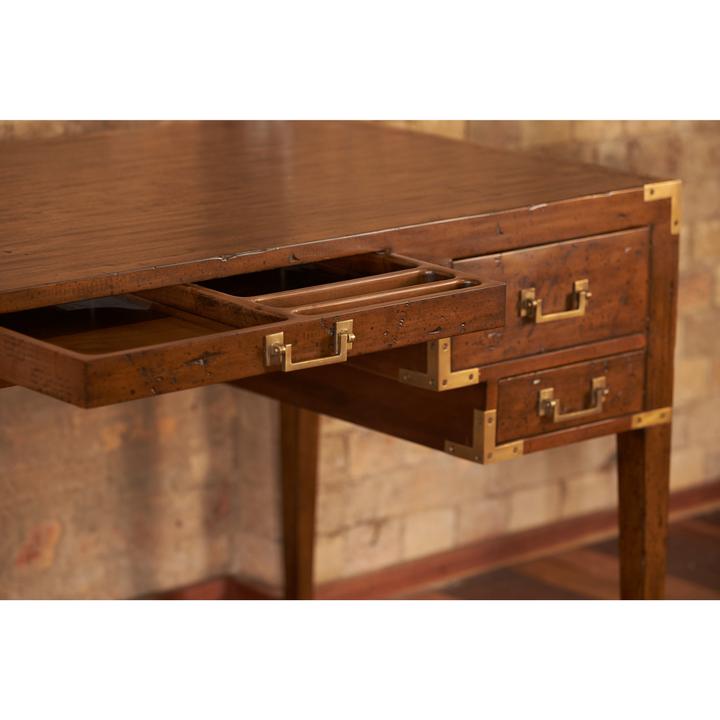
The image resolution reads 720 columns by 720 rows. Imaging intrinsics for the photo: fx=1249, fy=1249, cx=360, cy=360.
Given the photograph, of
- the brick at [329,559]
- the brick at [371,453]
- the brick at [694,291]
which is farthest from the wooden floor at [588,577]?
the brick at [694,291]

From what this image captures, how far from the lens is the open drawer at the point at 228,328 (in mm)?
1588

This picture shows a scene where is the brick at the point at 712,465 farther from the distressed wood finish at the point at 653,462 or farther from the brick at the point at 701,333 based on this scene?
the distressed wood finish at the point at 653,462

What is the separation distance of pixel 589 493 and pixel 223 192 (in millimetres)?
1889

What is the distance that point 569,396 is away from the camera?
240cm

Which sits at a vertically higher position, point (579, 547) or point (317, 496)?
point (317, 496)

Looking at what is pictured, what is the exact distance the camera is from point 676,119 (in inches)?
143

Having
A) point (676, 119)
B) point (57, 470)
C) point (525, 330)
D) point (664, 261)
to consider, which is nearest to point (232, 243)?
point (525, 330)

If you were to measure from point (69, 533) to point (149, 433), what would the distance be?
1.01 ft

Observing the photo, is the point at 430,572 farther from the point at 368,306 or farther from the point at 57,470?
the point at 368,306

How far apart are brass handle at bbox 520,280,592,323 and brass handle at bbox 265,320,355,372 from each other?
0.59m

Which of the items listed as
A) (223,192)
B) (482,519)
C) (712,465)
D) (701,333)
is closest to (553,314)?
(223,192)

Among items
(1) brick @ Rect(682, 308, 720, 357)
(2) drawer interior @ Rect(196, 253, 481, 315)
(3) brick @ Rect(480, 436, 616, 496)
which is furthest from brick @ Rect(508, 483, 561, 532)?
(2) drawer interior @ Rect(196, 253, 481, 315)

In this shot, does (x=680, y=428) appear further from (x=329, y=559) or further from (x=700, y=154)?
(x=329, y=559)

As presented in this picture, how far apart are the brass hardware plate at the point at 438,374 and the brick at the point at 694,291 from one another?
5.72 feet
